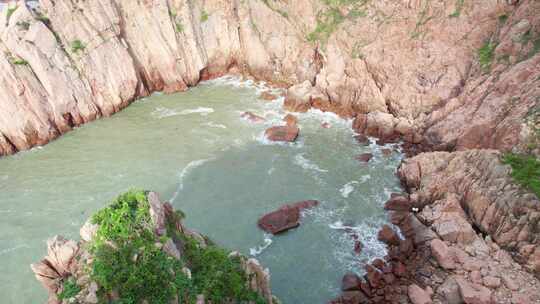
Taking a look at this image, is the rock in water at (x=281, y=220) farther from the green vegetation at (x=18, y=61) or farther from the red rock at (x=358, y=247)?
the green vegetation at (x=18, y=61)

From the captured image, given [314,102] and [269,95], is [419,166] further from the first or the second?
[269,95]

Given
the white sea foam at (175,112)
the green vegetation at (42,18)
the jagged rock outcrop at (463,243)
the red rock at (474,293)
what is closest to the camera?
the red rock at (474,293)

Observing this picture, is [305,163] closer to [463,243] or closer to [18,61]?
[463,243]

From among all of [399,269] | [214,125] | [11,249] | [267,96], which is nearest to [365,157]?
[399,269]

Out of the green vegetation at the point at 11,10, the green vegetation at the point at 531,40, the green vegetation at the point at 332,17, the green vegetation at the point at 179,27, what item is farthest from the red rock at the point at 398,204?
the green vegetation at the point at 11,10

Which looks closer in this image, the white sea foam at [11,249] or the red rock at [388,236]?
the red rock at [388,236]

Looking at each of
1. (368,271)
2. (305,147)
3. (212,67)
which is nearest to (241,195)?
(305,147)
